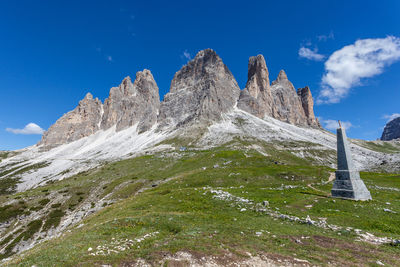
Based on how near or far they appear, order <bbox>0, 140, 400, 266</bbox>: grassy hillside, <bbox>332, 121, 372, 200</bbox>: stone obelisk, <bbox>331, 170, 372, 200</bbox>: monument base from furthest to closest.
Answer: <bbox>332, 121, 372, 200</bbox>: stone obelisk
<bbox>331, 170, 372, 200</bbox>: monument base
<bbox>0, 140, 400, 266</bbox>: grassy hillside

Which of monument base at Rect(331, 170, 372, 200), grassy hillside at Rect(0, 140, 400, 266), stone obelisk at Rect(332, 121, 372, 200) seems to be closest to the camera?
grassy hillside at Rect(0, 140, 400, 266)

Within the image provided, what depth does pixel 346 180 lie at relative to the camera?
29.4m

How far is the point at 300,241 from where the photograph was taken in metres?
15.0

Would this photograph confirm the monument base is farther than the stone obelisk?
No

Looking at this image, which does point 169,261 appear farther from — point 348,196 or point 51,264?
point 348,196

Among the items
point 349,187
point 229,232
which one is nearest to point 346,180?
point 349,187

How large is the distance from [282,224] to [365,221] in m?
7.95

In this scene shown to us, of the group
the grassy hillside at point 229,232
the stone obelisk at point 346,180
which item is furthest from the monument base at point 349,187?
the grassy hillside at point 229,232

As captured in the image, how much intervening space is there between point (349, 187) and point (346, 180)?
1.08 meters

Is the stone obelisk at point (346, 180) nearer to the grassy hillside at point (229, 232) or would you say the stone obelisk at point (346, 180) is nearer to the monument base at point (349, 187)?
the monument base at point (349, 187)

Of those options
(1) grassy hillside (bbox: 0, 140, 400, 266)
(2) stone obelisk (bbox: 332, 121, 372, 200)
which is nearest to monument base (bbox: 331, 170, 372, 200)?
(2) stone obelisk (bbox: 332, 121, 372, 200)

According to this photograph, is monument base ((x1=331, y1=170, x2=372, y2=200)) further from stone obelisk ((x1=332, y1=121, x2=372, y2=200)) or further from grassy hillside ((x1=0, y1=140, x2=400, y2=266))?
grassy hillside ((x1=0, y1=140, x2=400, y2=266))

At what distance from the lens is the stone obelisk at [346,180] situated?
28312mm

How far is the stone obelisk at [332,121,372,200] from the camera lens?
28.3 m
